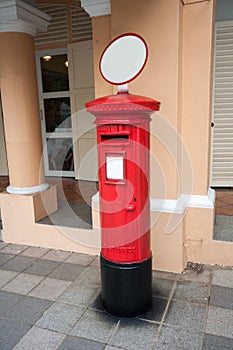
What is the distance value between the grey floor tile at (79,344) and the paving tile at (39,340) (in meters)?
0.04

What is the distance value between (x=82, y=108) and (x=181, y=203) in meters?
3.05

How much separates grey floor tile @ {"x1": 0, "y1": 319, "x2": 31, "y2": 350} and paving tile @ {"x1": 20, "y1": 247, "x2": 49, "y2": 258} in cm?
103

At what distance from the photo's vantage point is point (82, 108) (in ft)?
16.8

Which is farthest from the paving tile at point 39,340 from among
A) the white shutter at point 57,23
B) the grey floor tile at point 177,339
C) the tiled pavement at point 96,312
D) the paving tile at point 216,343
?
the white shutter at point 57,23

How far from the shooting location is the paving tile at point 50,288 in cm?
245

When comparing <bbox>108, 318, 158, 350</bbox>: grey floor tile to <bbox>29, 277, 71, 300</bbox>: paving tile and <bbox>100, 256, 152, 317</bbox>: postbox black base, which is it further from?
<bbox>29, 277, 71, 300</bbox>: paving tile

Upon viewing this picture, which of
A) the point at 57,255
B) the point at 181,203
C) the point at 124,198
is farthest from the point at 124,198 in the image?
the point at 57,255

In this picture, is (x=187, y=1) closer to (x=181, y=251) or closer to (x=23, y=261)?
(x=181, y=251)

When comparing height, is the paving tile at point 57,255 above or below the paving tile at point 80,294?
below

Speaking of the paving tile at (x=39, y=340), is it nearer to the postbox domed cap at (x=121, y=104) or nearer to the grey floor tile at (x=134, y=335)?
the grey floor tile at (x=134, y=335)

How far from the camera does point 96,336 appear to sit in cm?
198

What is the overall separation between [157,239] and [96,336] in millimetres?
993

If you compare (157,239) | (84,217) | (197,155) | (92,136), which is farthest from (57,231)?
(92,136)

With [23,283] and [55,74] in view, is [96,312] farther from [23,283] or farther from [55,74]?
[55,74]
